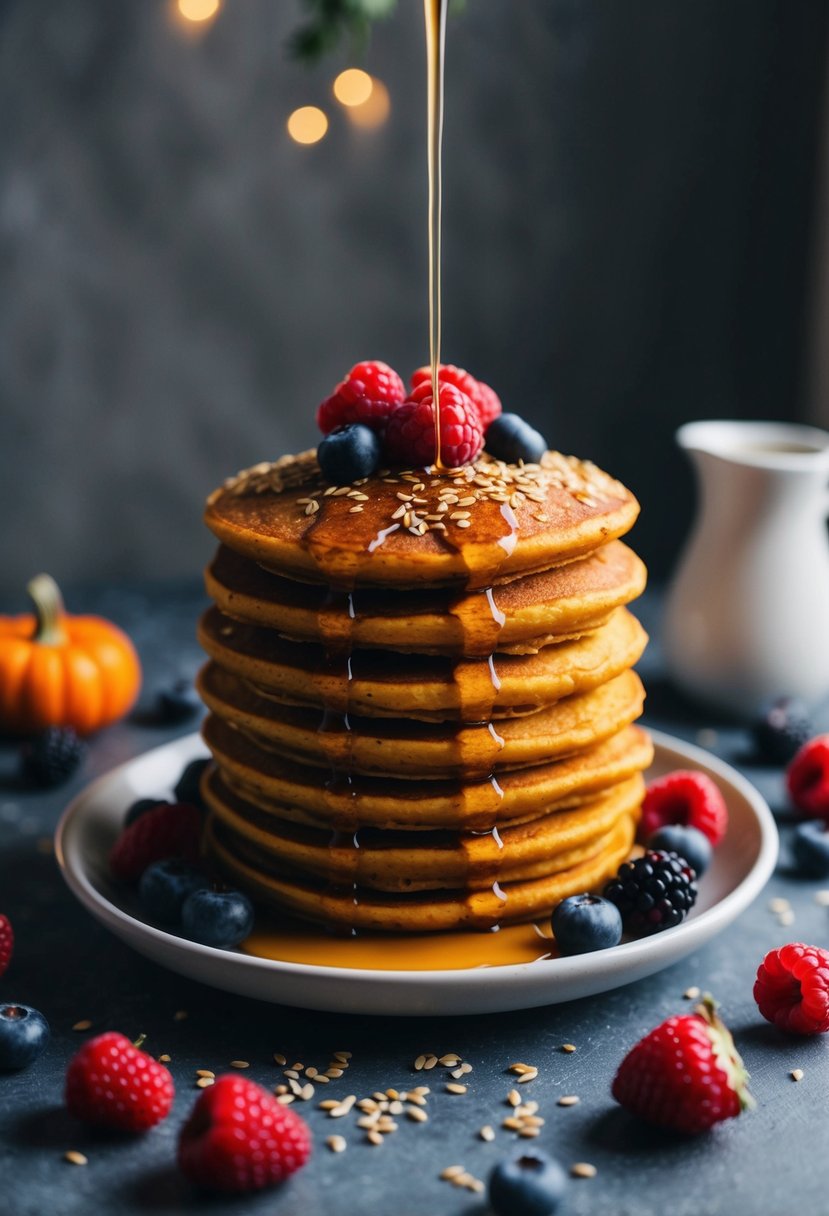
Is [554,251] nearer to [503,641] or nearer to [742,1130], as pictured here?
[503,641]

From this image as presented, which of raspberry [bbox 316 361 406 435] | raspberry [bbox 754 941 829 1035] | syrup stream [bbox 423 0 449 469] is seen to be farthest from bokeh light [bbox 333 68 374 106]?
raspberry [bbox 754 941 829 1035]

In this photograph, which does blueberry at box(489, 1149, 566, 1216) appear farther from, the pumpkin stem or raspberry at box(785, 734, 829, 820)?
the pumpkin stem

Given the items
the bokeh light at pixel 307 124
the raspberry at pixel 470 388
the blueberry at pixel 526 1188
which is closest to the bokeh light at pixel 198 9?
the bokeh light at pixel 307 124

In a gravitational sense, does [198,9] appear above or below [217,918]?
above

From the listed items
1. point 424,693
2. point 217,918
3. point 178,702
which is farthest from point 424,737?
point 178,702

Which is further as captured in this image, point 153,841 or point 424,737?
point 153,841

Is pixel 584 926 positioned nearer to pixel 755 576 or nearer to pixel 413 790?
pixel 413 790

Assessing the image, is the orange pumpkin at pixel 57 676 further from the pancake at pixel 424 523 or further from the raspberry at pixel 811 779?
the raspberry at pixel 811 779
